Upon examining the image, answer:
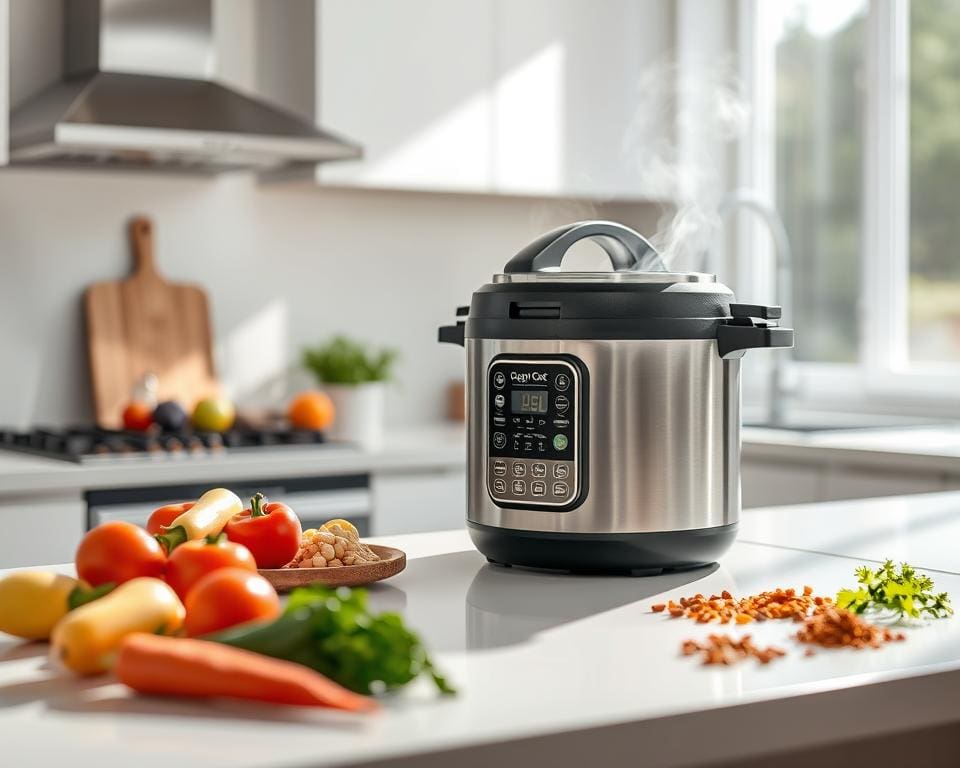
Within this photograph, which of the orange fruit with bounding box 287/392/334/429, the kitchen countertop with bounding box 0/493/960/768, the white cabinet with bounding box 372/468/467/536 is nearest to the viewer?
the kitchen countertop with bounding box 0/493/960/768

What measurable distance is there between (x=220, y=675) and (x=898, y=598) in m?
0.59

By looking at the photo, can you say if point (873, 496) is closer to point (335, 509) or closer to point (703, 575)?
point (335, 509)

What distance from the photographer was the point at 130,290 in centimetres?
338

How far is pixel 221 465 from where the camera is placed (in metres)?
2.82

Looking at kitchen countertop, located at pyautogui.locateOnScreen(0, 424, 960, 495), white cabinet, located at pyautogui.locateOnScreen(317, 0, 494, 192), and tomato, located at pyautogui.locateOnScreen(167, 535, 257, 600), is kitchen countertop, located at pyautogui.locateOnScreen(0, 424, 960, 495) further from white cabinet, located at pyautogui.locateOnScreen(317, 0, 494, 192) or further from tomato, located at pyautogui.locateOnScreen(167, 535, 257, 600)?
tomato, located at pyautogui.locateOnScreen(167, 535, 257, 600)

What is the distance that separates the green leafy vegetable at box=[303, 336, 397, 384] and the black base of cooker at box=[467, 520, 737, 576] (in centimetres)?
213

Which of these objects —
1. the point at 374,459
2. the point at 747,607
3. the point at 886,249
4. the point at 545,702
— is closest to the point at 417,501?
the point at 374,459

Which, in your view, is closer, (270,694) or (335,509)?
(270,694)

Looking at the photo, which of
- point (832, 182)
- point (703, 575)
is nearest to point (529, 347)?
point (703, 575)

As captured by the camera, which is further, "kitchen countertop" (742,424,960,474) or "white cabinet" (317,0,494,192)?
"white cabinet" (317,0,494,192)

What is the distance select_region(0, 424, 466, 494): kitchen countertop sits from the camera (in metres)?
2.66

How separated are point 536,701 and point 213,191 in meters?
2.87

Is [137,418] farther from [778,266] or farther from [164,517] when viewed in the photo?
[164,517]

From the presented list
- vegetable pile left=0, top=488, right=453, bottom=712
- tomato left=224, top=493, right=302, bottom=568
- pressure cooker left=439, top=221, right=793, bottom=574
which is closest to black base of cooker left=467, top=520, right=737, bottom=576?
pressure cooker left=439, top=221, right=793, bottom=574
